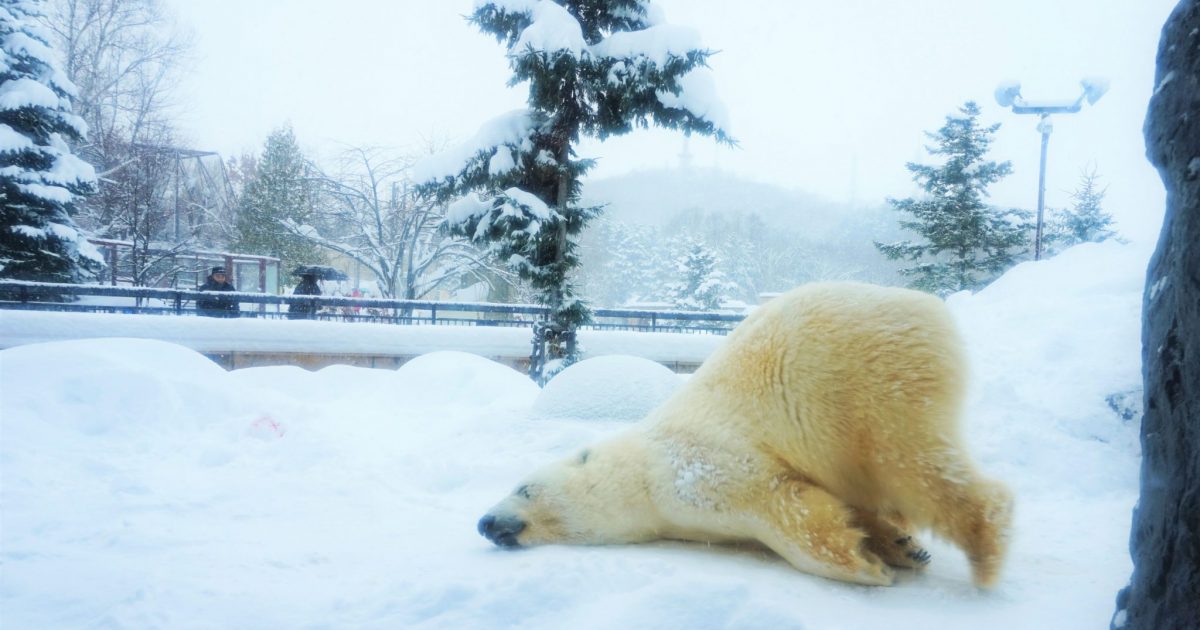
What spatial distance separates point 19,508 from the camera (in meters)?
2.60

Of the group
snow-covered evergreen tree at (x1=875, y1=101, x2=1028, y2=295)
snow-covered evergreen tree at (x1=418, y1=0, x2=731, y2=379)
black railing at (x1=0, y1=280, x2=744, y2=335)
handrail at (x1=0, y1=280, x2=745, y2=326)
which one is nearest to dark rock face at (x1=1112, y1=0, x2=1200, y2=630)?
snow-covered evergreen tree at (x1=418, y1=0, x2=731, y2=379)

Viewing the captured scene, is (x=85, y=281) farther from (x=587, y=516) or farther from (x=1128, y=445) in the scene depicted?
(x=1128, y=445)

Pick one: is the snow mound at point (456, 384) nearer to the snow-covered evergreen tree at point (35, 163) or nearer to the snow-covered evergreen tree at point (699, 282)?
the snow-covered evergreen tree at point (35, 163)

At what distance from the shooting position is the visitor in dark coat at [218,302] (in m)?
12.0

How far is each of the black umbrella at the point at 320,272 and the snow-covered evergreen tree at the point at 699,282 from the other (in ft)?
35.1

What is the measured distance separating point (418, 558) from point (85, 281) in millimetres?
15895

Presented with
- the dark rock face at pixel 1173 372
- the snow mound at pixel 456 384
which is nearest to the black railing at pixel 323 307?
the snow mound at pixel 456 384

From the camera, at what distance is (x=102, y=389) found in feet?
13.7

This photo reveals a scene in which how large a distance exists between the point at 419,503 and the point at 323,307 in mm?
11435

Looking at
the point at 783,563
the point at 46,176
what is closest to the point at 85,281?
the point at 46,176

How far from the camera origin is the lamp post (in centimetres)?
801

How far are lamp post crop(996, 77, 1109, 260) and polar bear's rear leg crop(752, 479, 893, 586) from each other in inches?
317

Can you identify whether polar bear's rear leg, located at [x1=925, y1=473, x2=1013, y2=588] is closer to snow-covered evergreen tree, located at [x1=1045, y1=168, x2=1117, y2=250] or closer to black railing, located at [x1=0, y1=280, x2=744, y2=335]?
black railing, located at [x1=0, y1=280, x2=744, y2=335]

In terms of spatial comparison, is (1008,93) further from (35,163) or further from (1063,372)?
(35,163)
